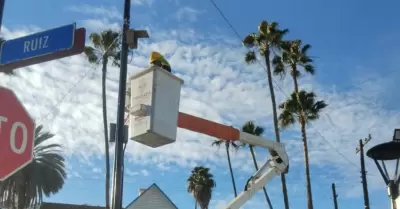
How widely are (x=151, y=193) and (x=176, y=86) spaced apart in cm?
128

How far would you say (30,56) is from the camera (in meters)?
4.82

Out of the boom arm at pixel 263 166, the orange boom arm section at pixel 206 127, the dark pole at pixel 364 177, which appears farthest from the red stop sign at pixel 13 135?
the dark pole at pixel 364 177

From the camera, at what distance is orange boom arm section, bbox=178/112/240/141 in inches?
350

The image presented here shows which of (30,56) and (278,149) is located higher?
(278,149)

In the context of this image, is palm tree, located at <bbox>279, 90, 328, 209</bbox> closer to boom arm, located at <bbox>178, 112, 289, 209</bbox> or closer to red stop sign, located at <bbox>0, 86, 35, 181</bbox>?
boom arm, located at <bbox>178, 112, 289, 209</bbox>

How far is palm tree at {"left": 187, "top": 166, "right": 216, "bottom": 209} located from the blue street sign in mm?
48061

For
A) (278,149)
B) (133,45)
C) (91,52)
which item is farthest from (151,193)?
(91,52)

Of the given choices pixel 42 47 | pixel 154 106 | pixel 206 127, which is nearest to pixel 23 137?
pixel 42 47

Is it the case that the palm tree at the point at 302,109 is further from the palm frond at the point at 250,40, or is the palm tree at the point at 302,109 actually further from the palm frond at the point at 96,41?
the palm frond at the point at 96,41

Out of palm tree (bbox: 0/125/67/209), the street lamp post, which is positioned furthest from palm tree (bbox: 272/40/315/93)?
the street lamp post

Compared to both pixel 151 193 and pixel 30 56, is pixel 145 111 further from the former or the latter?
pixel 30 56

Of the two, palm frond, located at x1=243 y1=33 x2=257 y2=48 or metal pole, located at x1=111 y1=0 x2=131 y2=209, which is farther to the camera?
palm frond, located at x1=243 y1=33 x2=257 y2=48

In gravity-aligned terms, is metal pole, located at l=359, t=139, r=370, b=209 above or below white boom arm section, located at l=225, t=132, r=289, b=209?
above

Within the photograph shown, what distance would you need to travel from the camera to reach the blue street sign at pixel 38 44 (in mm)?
4763
